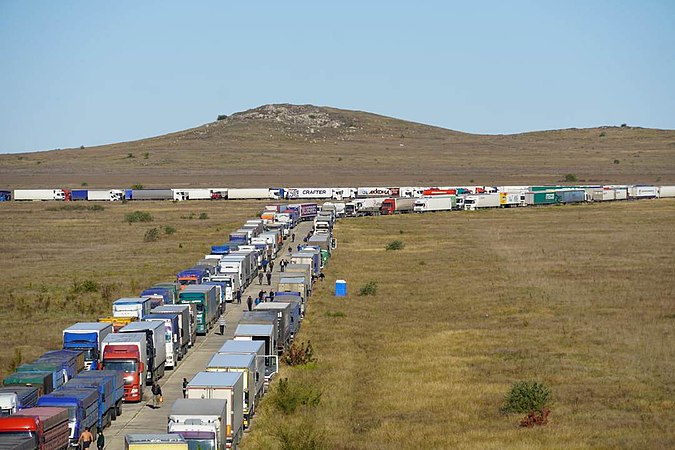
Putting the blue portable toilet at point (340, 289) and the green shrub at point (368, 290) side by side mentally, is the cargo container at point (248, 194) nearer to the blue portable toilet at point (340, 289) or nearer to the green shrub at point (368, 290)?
the green shrub at point (368, 290)

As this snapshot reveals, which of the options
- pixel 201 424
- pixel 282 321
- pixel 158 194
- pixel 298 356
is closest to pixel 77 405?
pixel 201 424

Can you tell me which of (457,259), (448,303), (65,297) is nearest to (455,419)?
(448,303)

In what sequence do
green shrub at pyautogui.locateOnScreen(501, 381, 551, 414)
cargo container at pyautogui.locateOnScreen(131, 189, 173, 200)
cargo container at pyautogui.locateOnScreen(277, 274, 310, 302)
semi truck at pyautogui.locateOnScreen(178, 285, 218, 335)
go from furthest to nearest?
cargo container at pyautogui.locateOnScreen(131, 189, 173, 200) → cargo container at pyautogui.locateOnScreen(277, 274, 310, 302) → semi truck at pyautogui.locateOnScreen(178, 285, 218, 335) → green shrub at pyautogui.locateOnScreen(501, 381, 551, 414)

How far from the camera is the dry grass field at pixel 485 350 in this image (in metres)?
35.1

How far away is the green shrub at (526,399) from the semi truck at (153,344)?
46.2 feet

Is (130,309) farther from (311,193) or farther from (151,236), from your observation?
(311,193)

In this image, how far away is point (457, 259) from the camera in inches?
3684

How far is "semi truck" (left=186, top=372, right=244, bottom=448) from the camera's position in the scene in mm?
31984

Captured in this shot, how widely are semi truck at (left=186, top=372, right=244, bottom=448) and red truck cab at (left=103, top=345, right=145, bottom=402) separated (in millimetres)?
6312

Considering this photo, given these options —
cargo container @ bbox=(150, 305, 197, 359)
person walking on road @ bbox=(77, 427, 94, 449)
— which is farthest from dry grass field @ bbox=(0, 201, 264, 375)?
person walking on road @ bbox=(77, 427, 94, 449)

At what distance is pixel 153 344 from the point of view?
139 feet

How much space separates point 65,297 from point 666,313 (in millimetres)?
37307

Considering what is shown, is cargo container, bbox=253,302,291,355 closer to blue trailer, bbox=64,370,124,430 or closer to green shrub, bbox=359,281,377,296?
blue trailer, bbox=64,370,124,430

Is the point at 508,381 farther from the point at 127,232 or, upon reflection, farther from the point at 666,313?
the point at 127,232
